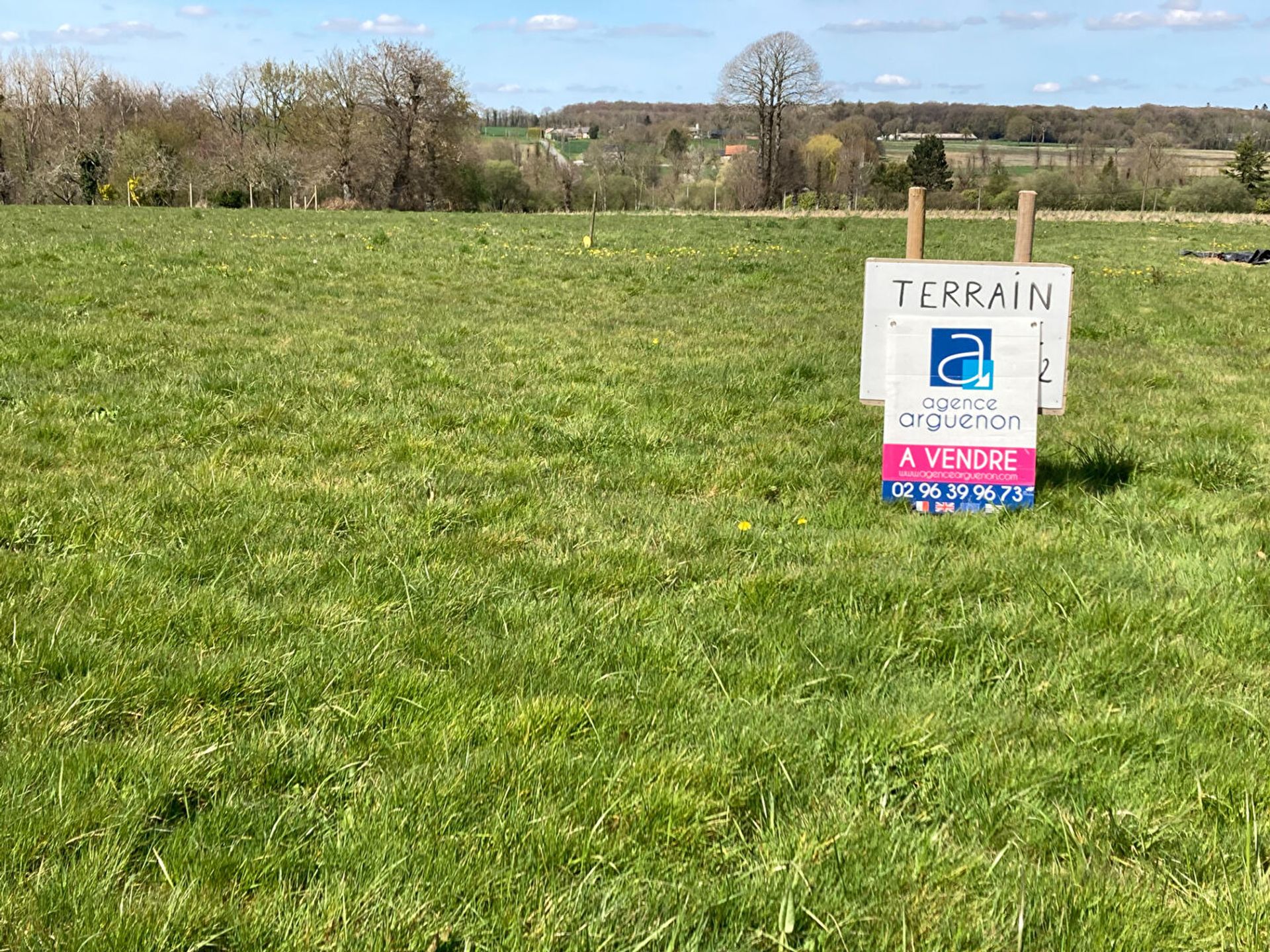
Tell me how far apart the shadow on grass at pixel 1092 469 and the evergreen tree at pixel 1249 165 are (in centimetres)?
6488

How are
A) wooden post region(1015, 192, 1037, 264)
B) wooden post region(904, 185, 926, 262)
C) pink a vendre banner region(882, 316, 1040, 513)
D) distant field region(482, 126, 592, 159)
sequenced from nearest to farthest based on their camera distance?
pink a vendre banner region(882, 316, 1040, 513), wooden post region(1015, 192, 1037, 264), wooden post region(904, 185, 926, 262), distant field region(482, 126, 592, 159)

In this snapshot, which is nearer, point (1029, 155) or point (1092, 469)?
point (1092, 469)

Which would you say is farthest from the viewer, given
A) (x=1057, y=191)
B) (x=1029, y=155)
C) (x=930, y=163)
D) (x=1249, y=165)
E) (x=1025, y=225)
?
(x=1029, y=155)

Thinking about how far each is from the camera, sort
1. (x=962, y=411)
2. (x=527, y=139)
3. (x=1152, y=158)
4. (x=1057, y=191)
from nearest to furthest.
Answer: (x=962, y=411), (x=1057, y=191), (x=1152, y=158), (x=527, y=139)

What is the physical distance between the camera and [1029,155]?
95.9 meters

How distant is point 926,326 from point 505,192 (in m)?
73.8

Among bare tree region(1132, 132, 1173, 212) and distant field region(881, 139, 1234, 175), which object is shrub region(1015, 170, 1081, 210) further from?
distant field region(881, 139, 1234, 175)

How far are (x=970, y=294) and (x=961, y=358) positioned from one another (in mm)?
381

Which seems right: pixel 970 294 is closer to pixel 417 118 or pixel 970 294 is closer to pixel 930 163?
pixel 417 118

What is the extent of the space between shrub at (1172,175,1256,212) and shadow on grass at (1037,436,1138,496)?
52.2 meters

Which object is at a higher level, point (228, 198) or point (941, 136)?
point (941, 136)

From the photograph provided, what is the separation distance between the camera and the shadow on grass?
5715 millimetres

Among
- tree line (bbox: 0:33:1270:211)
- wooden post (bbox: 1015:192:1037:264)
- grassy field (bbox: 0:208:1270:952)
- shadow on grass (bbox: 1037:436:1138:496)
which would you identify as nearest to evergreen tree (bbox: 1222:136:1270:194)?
tree line (bbox: 0:33:1270:211)

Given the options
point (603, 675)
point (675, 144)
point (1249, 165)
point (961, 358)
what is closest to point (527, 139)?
point (675, 144)
